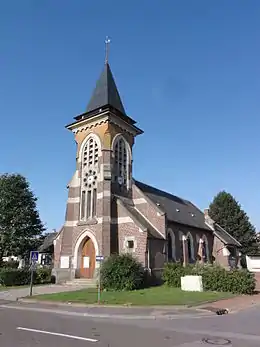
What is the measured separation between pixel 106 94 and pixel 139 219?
43.9 feet

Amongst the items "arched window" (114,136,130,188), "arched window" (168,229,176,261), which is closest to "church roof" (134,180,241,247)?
"arched window" (168,229,176,261)

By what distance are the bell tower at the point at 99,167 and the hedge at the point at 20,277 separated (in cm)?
303

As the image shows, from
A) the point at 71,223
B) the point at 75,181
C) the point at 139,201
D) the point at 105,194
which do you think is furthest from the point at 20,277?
the point at 139,201

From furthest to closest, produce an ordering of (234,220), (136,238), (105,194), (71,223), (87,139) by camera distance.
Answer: (234,220) < (87,139) < (71,223) < (105,194) < (136,238)

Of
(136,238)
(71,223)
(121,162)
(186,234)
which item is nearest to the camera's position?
(136,238)

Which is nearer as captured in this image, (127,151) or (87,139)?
(87,139)

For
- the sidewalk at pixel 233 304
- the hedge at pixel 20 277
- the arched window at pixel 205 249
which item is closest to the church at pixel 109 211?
the arched window at pixel 205 249

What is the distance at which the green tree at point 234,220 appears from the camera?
52.3 metres

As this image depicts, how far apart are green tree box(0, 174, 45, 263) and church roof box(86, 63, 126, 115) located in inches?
546

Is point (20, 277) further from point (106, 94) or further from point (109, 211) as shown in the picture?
point (106, 94)

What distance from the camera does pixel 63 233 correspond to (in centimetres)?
3072

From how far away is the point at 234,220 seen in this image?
53.1 metres

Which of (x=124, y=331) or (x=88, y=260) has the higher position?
(x=88, y=260)

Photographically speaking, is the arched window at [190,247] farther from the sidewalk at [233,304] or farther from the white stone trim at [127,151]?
the sidewalk at [233,304]
